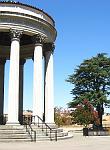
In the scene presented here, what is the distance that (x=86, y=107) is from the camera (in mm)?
51156

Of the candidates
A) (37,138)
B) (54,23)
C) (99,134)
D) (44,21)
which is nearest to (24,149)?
(37,138)

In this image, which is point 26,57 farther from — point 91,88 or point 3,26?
point 91,88

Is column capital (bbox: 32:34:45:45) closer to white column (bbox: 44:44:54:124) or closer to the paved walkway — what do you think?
white column (bbox: 44:44:54:124)

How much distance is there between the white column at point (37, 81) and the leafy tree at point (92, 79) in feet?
100

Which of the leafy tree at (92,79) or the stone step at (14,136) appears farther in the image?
the leafy tree at (92,79)

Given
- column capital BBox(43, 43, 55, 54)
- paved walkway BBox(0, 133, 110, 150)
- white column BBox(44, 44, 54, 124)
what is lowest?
paved walkway BBox(0, 133, 110, 150)

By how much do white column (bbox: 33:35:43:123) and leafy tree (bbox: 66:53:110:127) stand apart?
30.5m

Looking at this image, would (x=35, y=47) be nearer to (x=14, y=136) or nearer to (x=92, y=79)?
(x=14, y=136)

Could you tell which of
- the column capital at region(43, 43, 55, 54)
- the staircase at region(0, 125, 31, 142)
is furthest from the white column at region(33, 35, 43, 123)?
the staircase at region(0, 125, 31, 142)

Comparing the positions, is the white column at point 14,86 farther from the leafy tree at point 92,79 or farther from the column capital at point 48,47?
the leafy tree at point 92,79

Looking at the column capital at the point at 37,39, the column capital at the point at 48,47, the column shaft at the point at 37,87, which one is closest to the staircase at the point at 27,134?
the column shaft at the point at 37,87

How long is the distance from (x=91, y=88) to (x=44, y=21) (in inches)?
1307

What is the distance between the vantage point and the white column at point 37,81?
33.3 meters

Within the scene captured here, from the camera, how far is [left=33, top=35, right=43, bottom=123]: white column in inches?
1312
